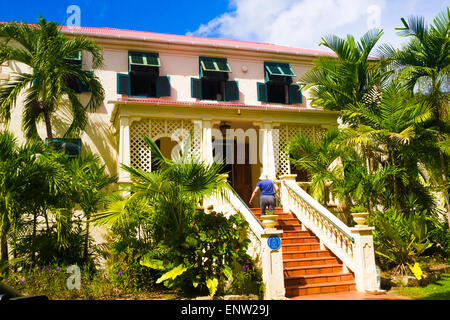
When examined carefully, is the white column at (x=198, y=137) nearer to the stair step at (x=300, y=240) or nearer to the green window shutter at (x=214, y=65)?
the green window shutter at (x=214, y=65)

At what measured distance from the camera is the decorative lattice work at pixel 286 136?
1458 centimetres

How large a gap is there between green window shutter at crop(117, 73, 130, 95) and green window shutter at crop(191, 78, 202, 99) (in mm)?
2395

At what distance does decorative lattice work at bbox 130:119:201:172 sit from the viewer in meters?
13.2

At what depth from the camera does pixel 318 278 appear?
Result: 944 centimetres

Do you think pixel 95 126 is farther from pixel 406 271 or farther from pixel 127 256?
pixel 406 271

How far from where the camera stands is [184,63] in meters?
16.0

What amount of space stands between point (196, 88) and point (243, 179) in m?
4.22

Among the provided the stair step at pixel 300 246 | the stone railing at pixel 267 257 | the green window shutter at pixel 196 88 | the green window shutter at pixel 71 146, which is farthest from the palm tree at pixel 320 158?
the green window shutter at pixel 71 146

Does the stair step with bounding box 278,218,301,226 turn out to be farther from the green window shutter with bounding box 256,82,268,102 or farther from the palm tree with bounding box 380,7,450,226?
the green window shutter with bounding box 256,82,268,102

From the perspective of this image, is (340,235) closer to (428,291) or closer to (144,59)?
(428,291)

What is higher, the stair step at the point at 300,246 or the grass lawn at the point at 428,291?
the stair step at the point at 300,246

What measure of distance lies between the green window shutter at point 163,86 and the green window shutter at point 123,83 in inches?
42.6

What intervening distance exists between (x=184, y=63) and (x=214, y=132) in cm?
326

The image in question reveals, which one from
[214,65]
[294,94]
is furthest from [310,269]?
[214,65]
